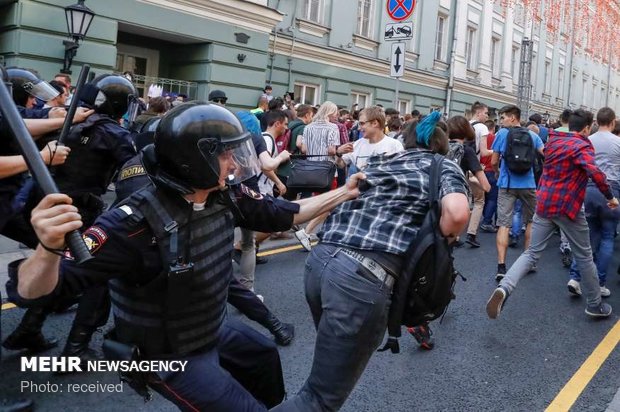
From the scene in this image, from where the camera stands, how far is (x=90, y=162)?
12.8 ft

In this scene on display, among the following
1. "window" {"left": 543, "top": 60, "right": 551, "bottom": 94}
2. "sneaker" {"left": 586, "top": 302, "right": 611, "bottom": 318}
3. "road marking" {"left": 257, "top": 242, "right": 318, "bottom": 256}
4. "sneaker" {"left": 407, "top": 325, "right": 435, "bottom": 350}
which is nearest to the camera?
"sneaker" {"left": 407, "top": 325, "right": 435, "bottom": 350}

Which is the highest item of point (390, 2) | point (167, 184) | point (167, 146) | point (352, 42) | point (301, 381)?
point (352, 42)

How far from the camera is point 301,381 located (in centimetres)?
373

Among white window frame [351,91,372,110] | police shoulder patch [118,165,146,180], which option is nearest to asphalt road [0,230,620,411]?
police shoulder patch [118,165,146,180]

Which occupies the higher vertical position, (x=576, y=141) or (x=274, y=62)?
(x=274, y=62)

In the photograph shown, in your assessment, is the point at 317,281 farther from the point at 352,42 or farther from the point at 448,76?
the point at 448,76

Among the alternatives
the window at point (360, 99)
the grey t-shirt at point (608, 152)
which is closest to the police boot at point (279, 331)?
the grey t-shirt at point (608, 152)

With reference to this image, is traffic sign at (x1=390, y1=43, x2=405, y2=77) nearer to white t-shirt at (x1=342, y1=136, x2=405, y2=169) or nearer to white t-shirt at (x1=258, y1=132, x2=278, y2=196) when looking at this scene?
white t-shirt at (x1=342, y1=136, x2=405, y2=169)

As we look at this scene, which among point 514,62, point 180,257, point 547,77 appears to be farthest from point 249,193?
point 547,77

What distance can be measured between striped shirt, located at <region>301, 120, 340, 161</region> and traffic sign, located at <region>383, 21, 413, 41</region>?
1838mm

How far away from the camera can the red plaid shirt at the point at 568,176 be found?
521 cm

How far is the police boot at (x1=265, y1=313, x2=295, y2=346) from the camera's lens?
165 inches

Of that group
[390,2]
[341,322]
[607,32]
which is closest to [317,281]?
[341,322]

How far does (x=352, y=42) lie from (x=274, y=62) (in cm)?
356
